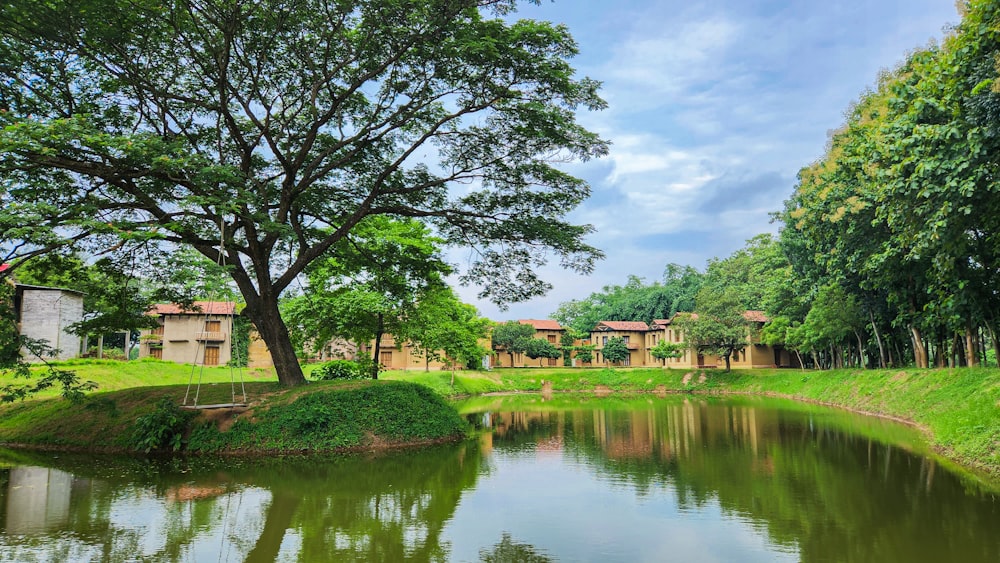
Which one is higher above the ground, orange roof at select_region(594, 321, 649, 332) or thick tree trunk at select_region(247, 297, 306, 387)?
orange roof at select_region(594, 321, 649, 332)

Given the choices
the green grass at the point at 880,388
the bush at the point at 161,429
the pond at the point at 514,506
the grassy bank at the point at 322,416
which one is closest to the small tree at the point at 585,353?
the green grass at the point at 880,388

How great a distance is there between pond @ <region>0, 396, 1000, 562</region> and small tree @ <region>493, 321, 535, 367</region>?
47.2m

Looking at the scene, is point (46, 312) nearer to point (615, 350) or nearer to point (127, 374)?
point (127, 374)

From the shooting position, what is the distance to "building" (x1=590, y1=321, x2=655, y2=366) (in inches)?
2689

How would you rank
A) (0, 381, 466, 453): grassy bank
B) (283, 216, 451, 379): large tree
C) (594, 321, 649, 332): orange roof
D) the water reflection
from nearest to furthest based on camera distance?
the water reflection → (0, 381, 466, 453): grassy bank → (283, 216, 451, 379): large tree → (594, 321, 649, 332): orange roof

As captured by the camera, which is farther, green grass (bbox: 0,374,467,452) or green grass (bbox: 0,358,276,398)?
green grass (bbox: 0,358,276,398)

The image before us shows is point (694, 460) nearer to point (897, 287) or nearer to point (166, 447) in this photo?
point (166, 447)

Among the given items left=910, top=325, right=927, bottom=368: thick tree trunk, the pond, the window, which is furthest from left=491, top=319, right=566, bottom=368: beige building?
the pond

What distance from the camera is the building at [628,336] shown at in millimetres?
68312

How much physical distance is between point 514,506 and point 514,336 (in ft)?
178

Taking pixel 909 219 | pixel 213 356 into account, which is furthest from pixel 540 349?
pixel 909 219

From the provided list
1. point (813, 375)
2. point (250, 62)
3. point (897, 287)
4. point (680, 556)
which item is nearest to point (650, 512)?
point (680, 556)

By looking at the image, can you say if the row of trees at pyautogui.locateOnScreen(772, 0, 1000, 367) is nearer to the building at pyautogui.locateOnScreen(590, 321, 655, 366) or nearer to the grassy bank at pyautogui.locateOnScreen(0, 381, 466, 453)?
the grassy bank at pyautogui.locateOnScreen(0, 381, 466, 453)

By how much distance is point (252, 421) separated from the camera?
50.3 ft
